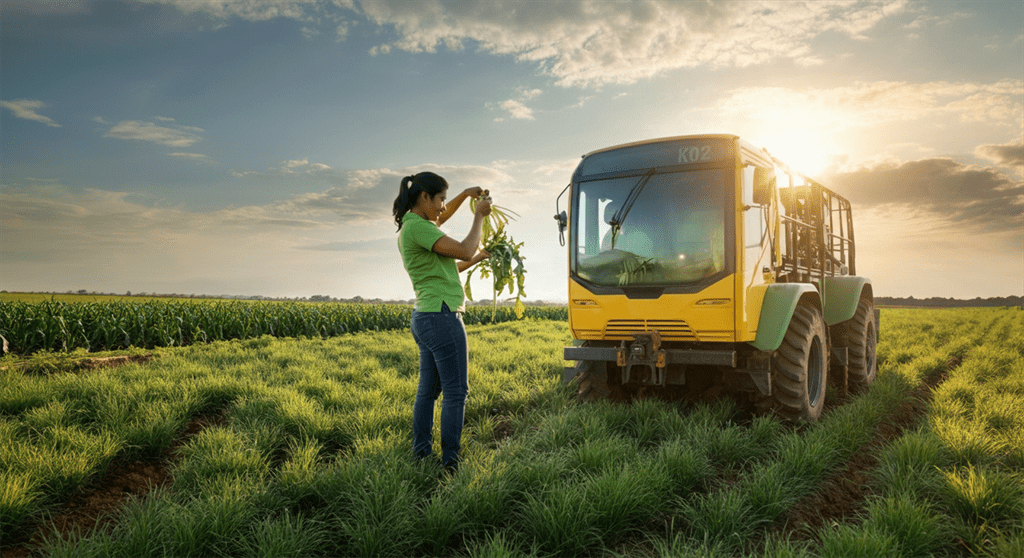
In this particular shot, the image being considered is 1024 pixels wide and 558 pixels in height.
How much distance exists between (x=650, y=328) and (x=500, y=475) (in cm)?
260

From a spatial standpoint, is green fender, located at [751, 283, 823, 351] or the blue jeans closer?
the blue jeans

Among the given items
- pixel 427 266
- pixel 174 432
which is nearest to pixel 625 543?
pixel 427 266

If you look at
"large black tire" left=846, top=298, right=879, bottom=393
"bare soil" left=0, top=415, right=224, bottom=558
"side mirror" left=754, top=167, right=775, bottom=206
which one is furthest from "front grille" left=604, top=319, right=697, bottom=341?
"large black tire" left=846, top=298, right=879, bottom=393

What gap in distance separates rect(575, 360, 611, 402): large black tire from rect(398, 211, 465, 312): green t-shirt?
2466mm

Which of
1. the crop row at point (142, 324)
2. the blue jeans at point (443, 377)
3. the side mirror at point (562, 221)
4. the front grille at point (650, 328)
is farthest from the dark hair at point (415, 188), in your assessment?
the crop row at point (142, 324)

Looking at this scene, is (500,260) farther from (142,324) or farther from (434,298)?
(142,324)

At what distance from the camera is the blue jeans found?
4.04 metres

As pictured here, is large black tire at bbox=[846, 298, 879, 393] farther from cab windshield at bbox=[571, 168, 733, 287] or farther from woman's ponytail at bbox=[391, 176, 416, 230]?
woman's ponytail at bbox=[391, 176, 416, 230]

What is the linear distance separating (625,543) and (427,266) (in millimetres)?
2279

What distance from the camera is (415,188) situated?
408 cm

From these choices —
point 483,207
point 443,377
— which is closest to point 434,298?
point 443,377

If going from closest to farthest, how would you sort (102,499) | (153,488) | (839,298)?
(102,499), (153,488), (839,298)

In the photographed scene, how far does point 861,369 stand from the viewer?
830 cm

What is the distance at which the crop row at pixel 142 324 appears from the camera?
1114cm
